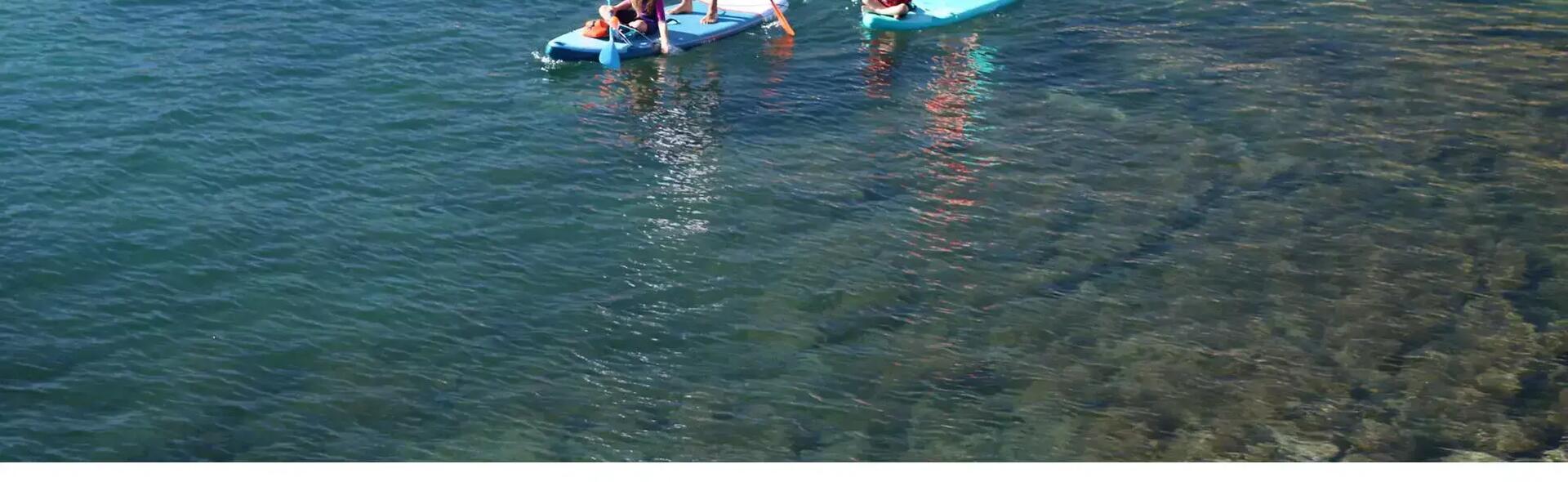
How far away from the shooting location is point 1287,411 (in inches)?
690

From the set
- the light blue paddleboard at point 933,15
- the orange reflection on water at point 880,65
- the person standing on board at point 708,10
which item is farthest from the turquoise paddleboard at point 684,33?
the orange reflection on water at point 880,65

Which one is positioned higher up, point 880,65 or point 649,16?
point 649,16

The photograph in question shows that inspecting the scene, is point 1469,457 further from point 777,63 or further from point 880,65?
point 777,63

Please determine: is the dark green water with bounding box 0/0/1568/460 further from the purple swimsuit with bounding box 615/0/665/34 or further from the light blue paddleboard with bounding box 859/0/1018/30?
the purple swimsuit with bounding box 615/0/665/34

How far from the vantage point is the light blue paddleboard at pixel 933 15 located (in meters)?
30.4

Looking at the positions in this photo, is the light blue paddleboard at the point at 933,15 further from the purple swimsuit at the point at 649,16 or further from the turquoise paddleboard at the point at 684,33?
the purple swimsuit at the point at 649,16

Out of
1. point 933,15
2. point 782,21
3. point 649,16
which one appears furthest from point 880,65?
point 649,16

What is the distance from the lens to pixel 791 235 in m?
22.1

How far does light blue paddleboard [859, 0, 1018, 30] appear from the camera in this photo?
30406 mm

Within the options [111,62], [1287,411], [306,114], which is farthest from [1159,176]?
[111,62]

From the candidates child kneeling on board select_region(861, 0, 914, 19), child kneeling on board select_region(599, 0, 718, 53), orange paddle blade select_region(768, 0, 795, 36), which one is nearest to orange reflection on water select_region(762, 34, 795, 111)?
orange paddle blade select_region(768, 0, 795, 36)

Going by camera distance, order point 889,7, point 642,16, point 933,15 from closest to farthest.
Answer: point 642,16, point 889,7, point 933,15

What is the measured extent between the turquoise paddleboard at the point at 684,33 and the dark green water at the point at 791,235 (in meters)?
0.43

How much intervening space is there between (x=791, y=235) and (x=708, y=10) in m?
10.1
